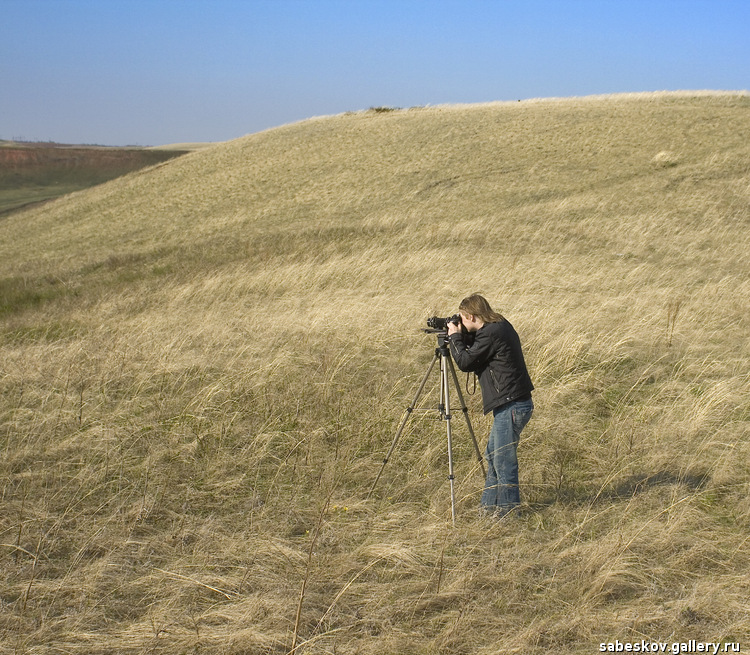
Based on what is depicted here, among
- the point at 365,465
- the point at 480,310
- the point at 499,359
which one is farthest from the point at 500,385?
the point at 365,465

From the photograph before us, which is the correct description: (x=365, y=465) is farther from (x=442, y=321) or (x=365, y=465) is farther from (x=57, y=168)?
(x=57, y=168)

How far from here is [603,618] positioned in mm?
3629

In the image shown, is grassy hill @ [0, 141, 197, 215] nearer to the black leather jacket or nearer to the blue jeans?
the black leather jacket

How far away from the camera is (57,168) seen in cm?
6862

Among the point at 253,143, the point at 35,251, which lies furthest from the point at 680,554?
the point at 253,143

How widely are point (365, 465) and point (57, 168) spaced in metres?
74.3

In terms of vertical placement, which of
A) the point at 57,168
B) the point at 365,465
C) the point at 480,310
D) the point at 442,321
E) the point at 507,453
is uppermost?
the point at 57,168

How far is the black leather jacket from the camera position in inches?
186

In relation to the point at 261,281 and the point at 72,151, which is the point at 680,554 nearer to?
the point at 261,281

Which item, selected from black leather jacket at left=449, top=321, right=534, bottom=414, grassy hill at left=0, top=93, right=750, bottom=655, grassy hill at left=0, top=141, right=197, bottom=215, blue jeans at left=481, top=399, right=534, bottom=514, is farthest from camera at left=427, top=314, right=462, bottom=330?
grassy hill at left=0, top=141, right=197, bottom=215

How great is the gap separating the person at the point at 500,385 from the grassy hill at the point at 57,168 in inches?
2297

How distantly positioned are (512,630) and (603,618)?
55cm

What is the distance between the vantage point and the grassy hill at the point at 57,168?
59.2 m

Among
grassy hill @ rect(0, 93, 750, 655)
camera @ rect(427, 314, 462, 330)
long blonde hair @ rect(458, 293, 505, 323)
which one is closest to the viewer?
grassy hill @ rect(0, 93, 750, 655)
